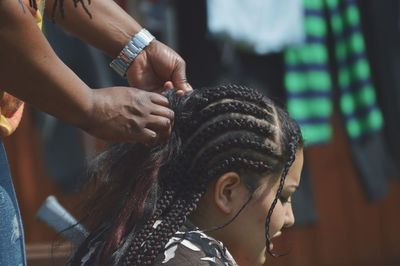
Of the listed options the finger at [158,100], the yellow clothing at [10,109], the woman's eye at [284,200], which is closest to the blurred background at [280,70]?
the woman's eye at [284,200]

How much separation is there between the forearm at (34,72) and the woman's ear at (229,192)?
0.40 m

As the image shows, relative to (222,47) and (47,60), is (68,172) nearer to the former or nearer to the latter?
(222,47)

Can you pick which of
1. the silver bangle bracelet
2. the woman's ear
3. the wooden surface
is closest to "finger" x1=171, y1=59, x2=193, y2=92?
the silver bangle bracelet

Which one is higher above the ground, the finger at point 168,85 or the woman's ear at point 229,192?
the finger at point 168,85

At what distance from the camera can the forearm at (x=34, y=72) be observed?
192 centimetres

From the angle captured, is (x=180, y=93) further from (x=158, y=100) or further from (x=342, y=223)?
(x=342, y=223)

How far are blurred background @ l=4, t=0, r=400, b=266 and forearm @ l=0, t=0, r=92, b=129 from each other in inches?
80.8

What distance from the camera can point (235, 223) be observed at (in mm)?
2322

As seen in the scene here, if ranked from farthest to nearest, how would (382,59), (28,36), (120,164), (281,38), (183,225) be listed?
1. (382,59)
2. (281,38)
3. (120,164)
4. (183,225)
5. (28,36)

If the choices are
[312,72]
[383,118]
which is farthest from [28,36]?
[383,118]

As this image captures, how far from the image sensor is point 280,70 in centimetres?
465

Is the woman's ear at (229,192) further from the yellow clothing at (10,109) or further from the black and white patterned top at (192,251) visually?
the yellow clothing at (10,109)

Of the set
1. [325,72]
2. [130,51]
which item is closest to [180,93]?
→ [130,51]

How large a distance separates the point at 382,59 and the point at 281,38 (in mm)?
624
